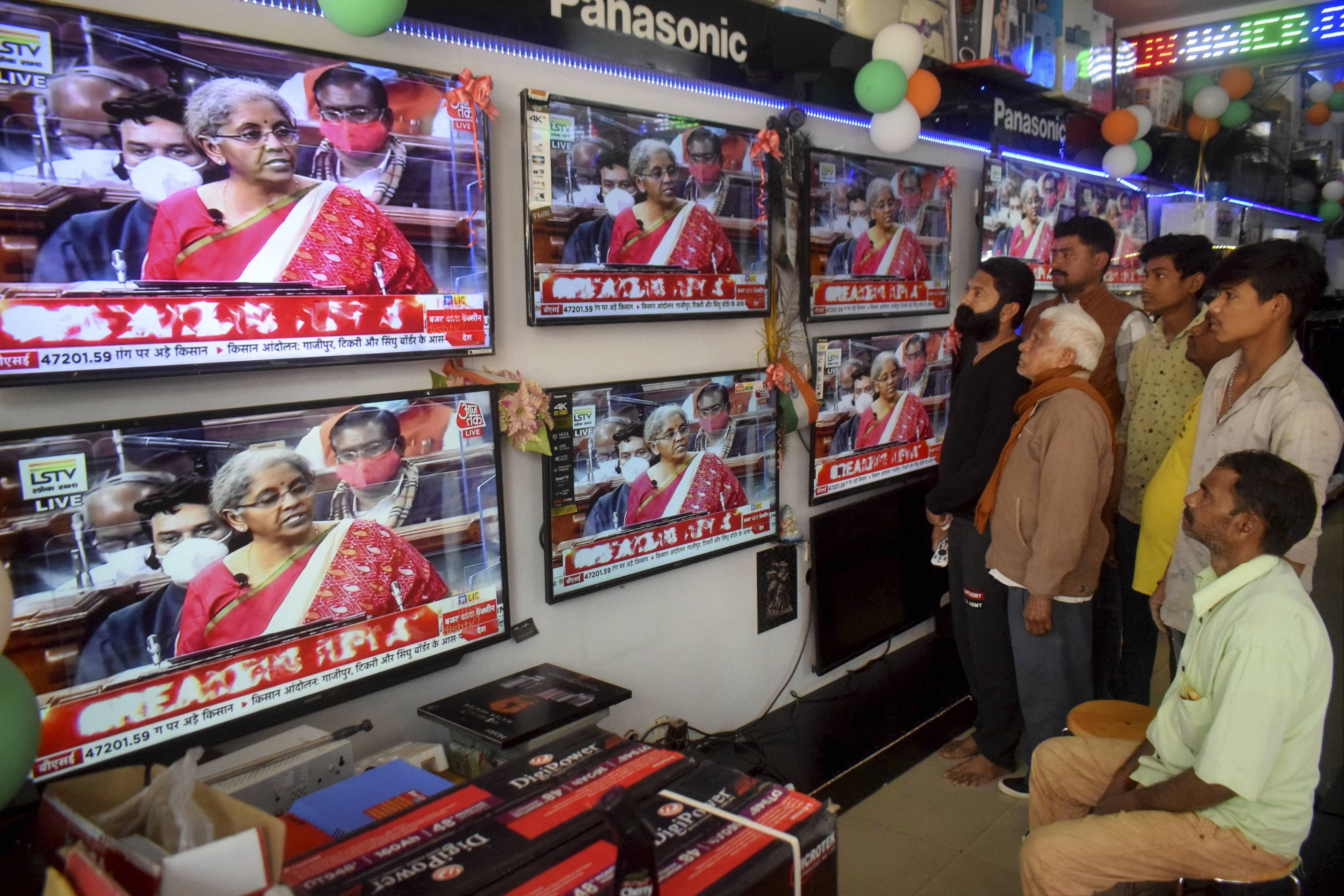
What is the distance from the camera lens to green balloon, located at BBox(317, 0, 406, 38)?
1.70 m

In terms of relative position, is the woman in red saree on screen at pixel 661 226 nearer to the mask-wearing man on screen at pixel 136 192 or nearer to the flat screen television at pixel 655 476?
the flat screen television at pixel 655 476

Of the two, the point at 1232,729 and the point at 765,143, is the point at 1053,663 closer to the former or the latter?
the point at 1232,729

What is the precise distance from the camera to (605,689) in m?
2.27

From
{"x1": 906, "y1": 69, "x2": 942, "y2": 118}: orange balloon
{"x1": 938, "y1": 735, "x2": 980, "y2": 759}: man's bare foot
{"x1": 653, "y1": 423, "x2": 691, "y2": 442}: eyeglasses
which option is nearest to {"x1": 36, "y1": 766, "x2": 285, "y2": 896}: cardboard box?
{"x1": 653, "y1": 423, "x2": 691, "y2": 442}: eyeglasses

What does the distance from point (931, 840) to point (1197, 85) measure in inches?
193

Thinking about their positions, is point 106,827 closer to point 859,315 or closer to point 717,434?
point 717,434

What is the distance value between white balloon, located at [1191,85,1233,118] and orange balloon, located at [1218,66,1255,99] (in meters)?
0.06

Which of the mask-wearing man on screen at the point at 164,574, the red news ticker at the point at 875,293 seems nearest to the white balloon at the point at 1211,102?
the red news ticker at the point at 875,293

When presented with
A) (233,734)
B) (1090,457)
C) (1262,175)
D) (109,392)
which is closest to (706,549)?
(1090,457)

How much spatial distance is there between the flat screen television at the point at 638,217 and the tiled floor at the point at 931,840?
1.74m

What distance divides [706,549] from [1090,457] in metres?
1.22

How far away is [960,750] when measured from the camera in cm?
337

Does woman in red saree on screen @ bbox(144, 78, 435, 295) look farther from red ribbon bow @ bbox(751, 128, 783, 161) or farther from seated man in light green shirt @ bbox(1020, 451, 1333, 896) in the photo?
seated man in light green shirt @ bbox(1020, 451, 1333, 896)

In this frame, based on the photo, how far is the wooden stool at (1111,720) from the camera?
2.31m
